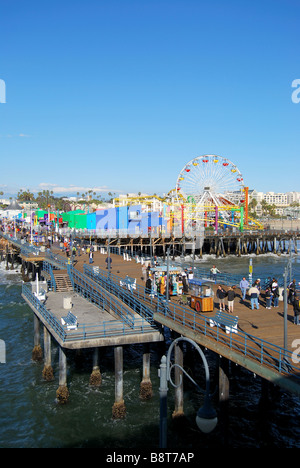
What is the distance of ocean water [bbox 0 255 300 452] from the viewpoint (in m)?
17.8

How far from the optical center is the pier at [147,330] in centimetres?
1411

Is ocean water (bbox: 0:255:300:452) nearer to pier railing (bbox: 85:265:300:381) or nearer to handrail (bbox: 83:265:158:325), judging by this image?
handrail (bbox: 83:265:158:325)

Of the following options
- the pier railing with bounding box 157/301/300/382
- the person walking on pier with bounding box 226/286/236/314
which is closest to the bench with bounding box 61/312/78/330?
the pier railing with bounding box 157/301/300/382

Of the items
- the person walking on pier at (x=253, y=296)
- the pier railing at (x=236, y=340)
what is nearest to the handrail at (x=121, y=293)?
the pier railing at (x=236, y=340)

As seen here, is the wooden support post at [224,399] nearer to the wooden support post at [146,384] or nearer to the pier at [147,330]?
the pier at [147,330]

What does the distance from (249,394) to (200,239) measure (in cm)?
6165

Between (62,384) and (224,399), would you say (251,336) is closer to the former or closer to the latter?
(224,399)

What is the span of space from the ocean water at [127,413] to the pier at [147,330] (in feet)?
2.62

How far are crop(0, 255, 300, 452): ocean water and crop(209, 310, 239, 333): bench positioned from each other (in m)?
3.37


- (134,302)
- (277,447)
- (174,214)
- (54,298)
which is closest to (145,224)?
(174,214)

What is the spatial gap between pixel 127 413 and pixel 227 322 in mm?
6639

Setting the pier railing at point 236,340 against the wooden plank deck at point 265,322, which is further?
the wooden plank deck at point 265,322

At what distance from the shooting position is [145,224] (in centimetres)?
8156
